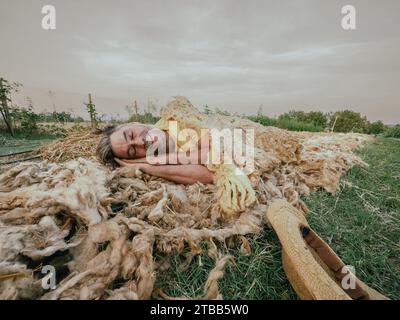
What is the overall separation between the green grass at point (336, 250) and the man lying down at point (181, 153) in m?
0.33

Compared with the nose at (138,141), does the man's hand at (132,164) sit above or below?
below

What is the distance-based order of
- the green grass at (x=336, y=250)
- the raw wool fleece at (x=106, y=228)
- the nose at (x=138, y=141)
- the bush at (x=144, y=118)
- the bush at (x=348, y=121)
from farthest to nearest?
the bush at (x=348, y=121) < the bush at (x=144, y=118) < the nose at (x=138, y=141) < the green grass at (x=336, y=250) < the raw wool fleece at (x=106, y=228)

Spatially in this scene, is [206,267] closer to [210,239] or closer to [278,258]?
[210,239]

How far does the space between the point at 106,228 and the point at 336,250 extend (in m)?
1.25

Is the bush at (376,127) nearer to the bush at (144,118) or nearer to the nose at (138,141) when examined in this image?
the bush at (144,118)

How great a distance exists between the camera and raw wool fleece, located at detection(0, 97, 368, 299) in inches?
36.0

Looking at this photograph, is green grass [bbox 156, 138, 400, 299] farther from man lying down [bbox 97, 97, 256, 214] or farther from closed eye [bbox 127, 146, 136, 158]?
closed eye [bbox 127, 146, 136, 158]

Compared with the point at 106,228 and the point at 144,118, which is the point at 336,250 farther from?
the point at 144,118

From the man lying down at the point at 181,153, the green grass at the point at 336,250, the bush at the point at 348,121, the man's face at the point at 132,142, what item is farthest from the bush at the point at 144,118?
the bush at the point at 348,121

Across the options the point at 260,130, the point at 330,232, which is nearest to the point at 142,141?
the point at 260,130

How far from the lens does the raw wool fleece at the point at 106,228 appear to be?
3.00 ft

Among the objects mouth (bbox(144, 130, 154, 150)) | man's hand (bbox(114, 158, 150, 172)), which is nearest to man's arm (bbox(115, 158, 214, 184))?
man's hand (bbox(114, 158, 150, 172))

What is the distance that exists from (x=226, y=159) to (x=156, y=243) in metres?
0.79
